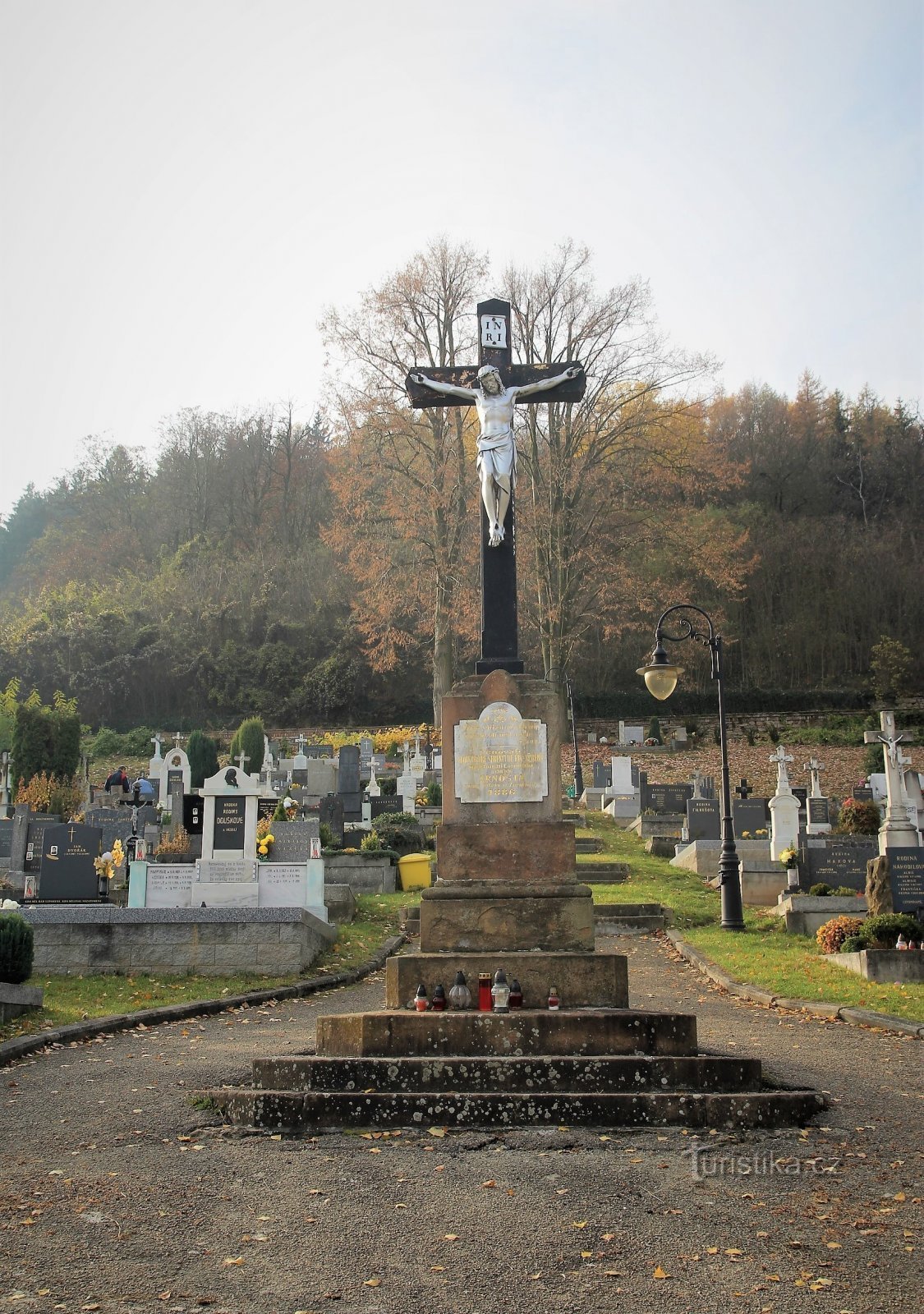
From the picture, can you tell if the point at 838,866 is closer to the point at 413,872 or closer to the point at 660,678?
the point at 660,678

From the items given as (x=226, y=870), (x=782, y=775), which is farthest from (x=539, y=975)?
(x=782, y=775)

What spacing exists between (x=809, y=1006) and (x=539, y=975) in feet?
14.5

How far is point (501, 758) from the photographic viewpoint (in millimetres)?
8492

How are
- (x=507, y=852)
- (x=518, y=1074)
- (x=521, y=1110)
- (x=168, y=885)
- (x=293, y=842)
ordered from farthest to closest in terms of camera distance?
(x=293, y=842), (x=168, y=885), (x=507, y=852), (x=518, y=1074), (x=521, y=1110)

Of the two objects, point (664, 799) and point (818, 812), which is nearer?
point (818, 812)

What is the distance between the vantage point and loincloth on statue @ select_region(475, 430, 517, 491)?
947 cm

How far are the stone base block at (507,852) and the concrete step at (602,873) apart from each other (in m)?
12.1

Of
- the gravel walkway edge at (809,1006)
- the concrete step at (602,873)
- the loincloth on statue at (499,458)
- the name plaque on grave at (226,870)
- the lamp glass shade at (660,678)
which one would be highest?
the loincloth on statue at (499,458)

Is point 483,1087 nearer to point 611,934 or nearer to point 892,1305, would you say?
point 892,1305

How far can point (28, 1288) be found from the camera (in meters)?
4.11

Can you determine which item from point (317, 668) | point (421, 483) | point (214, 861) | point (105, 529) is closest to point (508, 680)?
point (214, 861)

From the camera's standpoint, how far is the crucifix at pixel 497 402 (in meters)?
9.34

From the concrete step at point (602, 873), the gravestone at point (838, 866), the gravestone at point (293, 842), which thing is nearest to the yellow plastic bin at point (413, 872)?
the concrete step at point (602, 873)

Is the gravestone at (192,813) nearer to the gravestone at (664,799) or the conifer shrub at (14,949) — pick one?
the conifer shrub at (14,949)
